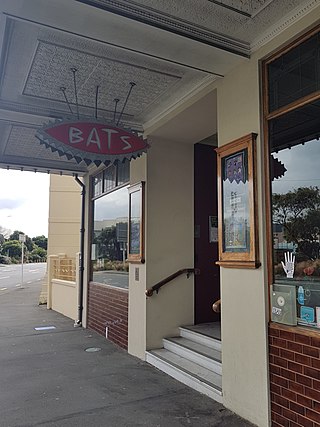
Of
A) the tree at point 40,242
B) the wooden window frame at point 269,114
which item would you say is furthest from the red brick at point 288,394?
the tree at point 40,242

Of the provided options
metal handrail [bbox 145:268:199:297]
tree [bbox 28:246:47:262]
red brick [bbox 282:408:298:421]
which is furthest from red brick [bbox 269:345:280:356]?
tree [bbox 28:246:47:262]

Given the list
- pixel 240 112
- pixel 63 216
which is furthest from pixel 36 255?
pixel 240 112

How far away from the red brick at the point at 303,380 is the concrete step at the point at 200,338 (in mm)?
1782

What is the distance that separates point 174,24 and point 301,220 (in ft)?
6.51

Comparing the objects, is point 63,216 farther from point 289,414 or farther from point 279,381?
point 289,414

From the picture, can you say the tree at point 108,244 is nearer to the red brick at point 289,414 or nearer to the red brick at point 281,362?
the red brick at point 281,362

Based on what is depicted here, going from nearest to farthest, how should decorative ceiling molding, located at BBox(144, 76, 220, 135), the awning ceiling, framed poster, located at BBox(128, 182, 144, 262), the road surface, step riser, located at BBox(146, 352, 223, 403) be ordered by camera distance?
the awning ceiling < step riser, located at BBox(146, 352, 223, 403) < decorative ceiling molding, located at BBox(144, 76, 220, 135) < framed poster, located at BBox(128, 182, 144, 262) < the road surface

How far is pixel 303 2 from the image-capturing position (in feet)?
9.77

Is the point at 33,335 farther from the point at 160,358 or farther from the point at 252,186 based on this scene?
the point at 252,186

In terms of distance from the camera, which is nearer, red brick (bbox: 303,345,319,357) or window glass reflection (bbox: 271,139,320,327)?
red brick (bbox: 303,345,319,357)

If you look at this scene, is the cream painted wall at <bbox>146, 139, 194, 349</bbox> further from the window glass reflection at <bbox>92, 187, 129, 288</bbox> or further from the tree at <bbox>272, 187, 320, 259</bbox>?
the tree at <bbox>272, 187, 320, 259</bbox>

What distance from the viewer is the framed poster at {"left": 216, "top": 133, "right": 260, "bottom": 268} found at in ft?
11.5

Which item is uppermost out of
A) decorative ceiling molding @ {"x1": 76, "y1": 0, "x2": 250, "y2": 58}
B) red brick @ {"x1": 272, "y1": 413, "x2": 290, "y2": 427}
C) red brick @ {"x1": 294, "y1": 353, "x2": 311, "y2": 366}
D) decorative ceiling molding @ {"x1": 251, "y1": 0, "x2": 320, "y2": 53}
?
decorative ceiling molding @ {"x1": 251, "y1": 0, "x2": 320, "y2": 53}

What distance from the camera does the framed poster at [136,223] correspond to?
5632mm
